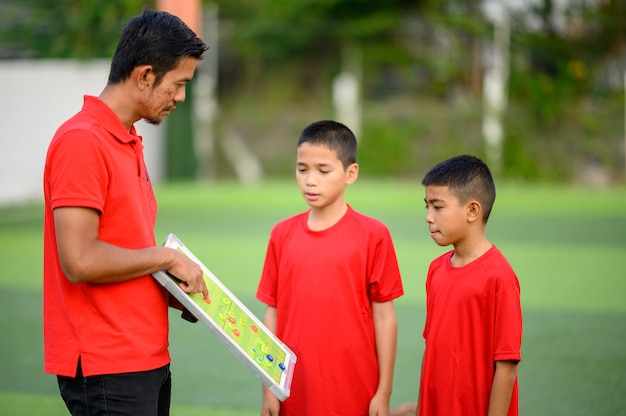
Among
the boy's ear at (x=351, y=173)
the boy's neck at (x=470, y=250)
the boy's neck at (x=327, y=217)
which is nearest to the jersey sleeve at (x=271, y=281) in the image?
the boy's neck at (x=327, y=217)

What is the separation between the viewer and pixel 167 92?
2.93 meters

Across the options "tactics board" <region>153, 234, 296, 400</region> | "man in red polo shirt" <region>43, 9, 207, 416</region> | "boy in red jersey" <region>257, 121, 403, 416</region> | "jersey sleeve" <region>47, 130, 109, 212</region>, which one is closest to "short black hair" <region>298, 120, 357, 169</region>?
"boy in red jersey" <region>257, 121, 403, 416</region>

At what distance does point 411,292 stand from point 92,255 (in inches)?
243

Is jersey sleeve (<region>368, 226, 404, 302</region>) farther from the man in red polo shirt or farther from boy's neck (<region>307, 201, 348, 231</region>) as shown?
the man in red polo shirt

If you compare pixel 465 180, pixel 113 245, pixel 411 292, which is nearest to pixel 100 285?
pixel 113 245

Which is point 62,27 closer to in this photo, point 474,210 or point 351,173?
point 351,173

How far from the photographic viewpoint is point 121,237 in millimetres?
2855

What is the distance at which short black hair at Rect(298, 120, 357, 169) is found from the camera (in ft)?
12.5

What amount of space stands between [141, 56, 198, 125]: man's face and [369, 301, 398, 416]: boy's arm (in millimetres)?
1255

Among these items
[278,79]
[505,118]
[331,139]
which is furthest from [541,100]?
[331,139]

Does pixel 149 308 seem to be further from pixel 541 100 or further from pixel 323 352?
pixel 541 100

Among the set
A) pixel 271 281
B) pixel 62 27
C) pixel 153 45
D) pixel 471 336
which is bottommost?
pixel 471 336

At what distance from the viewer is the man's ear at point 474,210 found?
3.53m

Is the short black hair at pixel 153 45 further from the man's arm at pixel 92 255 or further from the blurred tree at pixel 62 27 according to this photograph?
the blurred tree at pixel 62 27
